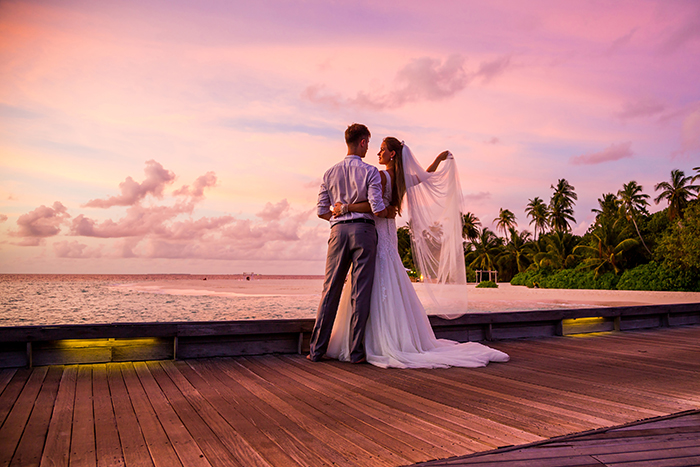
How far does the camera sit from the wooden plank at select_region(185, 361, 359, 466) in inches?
70.1

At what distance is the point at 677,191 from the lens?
35.2 meters

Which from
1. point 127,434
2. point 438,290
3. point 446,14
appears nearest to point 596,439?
point 127,434

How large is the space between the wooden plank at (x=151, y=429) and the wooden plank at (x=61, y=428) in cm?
30

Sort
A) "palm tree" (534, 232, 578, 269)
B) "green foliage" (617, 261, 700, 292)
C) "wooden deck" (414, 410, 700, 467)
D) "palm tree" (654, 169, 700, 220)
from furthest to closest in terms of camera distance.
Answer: "palm tree" (534, 232, 578, 269) → "palm tree" (654, 169, 700, 220) → "green foliage" (617, 261, 700, 292) → "wooden deck" (414, 410, 700, 467)

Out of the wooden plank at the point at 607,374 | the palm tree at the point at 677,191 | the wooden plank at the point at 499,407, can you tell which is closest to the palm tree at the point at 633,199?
the palm tree at the point at 677,191

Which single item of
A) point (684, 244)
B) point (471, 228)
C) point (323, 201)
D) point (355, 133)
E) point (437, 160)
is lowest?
point (323, 201)

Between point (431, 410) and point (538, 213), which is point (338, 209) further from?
point (538, 213)

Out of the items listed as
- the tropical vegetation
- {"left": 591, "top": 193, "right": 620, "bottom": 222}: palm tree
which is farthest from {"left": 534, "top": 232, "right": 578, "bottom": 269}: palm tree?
{"left": 591, "top": 193, "right": 620, "bottom": 222}: palm tree

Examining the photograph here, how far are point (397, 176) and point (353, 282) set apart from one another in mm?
1118

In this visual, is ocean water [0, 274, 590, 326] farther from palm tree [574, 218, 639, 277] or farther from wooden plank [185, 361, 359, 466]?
palm tree [574, 218, 639, 277]

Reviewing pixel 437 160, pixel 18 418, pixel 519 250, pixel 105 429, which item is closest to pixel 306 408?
pixel 105 429

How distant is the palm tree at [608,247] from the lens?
101 ft

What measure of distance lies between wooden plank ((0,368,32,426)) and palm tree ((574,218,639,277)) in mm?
33887

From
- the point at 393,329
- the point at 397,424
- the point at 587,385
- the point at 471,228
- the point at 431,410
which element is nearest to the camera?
the point at 397,424
